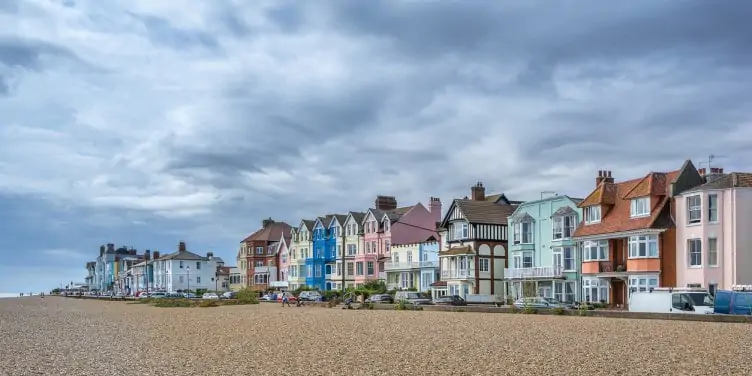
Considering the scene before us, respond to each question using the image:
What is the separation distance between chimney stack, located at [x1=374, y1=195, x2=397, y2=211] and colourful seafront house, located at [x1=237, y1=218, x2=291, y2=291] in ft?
82.2

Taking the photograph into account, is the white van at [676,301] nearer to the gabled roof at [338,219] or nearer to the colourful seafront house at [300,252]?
the gabled roof at [338,219]

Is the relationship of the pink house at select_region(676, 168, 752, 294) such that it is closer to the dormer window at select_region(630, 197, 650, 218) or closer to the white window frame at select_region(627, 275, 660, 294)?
the white window frame at select_region(627, 275, 660, 294)

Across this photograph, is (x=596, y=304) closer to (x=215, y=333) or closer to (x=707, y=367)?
(x=215, y=333)

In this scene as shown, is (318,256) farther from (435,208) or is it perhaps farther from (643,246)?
(643,246)

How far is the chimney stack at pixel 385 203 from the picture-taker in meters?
92.1

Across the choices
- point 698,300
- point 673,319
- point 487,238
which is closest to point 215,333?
point 673,319

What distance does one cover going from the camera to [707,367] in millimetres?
19469

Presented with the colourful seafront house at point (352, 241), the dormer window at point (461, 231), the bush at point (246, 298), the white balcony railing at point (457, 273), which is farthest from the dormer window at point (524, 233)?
the colourful seafront house at point (352, 241)

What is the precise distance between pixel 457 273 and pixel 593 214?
1537 cm

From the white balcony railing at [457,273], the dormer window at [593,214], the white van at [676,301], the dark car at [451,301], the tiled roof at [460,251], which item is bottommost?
the dark car at [451,301]

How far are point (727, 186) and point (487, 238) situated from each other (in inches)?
947

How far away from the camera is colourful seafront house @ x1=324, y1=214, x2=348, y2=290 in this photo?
95.2 m

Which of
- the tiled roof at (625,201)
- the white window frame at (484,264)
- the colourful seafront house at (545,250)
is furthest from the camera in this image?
the white window frame at (484,264)

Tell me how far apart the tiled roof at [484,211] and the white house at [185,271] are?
258 ft
